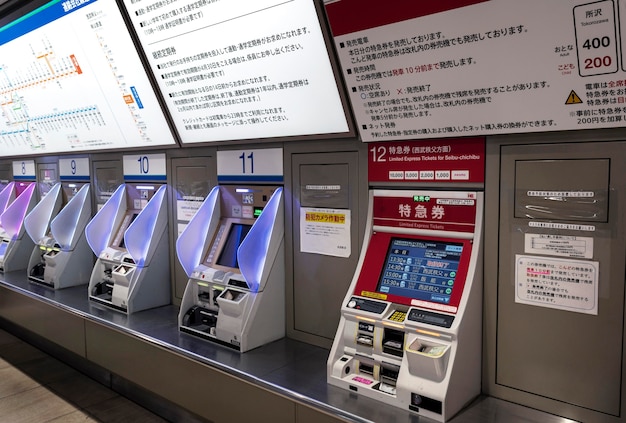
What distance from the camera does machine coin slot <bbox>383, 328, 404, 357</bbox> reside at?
2178 millimetres

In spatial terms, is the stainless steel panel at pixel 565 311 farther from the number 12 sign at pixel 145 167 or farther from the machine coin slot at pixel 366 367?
the number 12 sign at pixel 145 167

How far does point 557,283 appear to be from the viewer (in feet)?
6.70

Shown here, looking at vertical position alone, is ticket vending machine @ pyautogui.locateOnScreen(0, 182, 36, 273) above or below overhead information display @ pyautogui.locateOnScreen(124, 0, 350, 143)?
below

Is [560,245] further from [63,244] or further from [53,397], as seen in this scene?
[63,244]

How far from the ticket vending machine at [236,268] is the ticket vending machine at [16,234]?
A: 278cm

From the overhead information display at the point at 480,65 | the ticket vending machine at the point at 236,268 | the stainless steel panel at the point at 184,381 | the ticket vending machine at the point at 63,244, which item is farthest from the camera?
the ticket vending machine at the point at 63,244

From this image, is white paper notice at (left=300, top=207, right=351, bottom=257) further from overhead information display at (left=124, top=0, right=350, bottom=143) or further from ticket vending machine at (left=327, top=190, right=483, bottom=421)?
overhead information display at (left=124, top=0, right=350, bottom=143)

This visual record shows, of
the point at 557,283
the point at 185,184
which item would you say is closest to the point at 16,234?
the point at 185,184

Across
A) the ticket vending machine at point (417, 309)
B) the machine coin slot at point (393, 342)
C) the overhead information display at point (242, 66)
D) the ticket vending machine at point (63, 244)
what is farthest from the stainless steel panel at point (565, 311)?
the ticket vending machine at point (63, 244)

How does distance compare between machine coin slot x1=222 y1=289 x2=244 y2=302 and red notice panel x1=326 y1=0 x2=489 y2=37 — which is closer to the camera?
red notice panel x1=326 y1=0 x2=489 y2=37

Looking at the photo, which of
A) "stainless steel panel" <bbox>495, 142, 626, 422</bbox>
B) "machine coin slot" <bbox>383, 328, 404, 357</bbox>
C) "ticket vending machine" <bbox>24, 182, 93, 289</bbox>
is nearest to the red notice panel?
"stainless steel panel" <bbox>495, 142, 626, 422</bbox>

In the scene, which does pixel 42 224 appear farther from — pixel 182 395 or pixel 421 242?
pixel 421 242

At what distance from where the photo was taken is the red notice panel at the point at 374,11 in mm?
1940

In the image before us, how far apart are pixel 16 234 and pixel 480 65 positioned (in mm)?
4825
